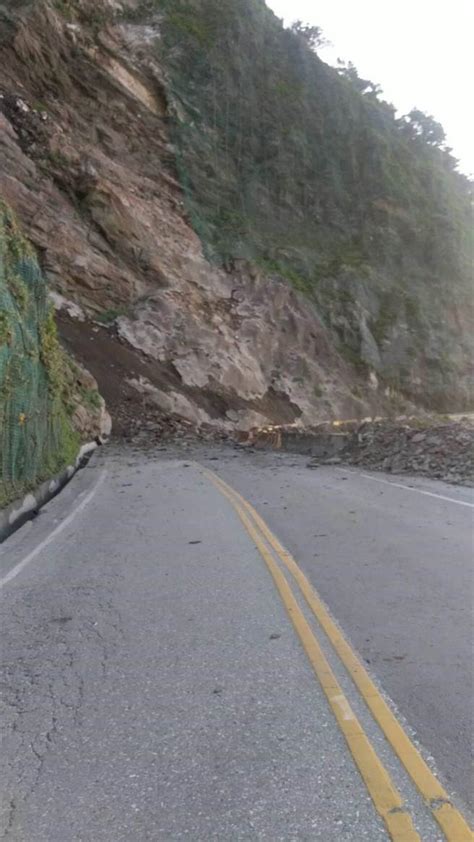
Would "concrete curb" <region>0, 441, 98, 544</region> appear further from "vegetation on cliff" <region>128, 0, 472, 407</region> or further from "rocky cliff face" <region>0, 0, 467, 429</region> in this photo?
"vegetation on cliff" <region>128, 0, 472, 407</region>

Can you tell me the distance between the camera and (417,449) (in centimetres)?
1848

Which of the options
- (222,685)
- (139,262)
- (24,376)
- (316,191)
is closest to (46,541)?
(24,376)

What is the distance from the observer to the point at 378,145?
5572 centimetres

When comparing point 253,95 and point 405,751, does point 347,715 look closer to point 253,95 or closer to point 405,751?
point 405,751

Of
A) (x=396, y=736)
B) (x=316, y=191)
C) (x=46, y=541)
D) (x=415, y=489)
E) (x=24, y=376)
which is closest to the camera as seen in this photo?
(x=396, y=736)

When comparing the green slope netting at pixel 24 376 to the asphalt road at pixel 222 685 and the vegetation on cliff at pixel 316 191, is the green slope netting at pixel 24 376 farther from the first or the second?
the vegetation on cliff at pixel 316 191

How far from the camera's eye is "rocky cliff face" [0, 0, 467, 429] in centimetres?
3422

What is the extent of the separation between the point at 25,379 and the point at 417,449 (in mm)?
10678

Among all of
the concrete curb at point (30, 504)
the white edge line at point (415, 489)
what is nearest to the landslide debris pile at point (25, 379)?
the concrete curb at point (30, 504)

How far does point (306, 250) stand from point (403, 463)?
107ft

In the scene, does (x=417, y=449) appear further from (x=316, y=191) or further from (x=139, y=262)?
(x=316, y=191)

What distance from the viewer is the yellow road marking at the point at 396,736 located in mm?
2828

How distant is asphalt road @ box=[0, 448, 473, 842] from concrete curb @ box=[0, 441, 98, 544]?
76 centimetres

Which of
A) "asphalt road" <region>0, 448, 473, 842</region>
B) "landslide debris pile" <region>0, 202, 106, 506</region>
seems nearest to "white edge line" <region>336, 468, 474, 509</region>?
"asphalt road" <region>0, 448, 473, 842</region>
